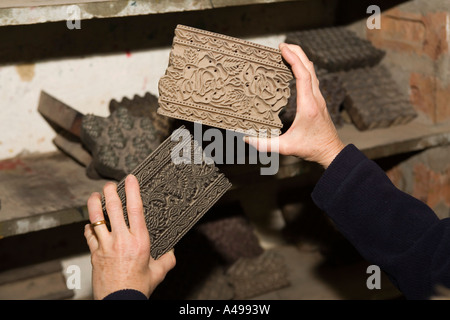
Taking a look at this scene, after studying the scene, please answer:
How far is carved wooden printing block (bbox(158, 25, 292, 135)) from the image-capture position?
4.85 feet

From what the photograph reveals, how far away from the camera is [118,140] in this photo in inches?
70.5

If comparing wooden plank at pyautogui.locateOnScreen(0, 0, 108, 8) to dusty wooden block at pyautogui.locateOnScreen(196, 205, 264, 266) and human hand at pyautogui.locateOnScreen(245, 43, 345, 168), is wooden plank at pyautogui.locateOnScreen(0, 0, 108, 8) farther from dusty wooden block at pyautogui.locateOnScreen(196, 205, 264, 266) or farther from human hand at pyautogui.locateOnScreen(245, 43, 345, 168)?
dusty wooden block at pyautogui.locateOnScreen(196, 205, 264, 266)

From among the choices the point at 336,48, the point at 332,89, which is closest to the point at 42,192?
the point at 332,89

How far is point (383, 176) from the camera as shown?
1379mm

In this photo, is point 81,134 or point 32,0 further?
point 81,134

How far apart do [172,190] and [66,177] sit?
18.0 inches

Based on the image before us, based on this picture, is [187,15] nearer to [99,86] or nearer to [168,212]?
[99,86]

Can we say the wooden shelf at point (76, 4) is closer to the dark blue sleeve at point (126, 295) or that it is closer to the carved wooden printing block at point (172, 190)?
the carved wooden printing block at point (172, 190)

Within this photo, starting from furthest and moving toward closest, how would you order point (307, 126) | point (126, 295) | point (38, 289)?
point (38, 289) → point (307, 126) → point (126, 295)

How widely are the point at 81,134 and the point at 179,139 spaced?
42 cm

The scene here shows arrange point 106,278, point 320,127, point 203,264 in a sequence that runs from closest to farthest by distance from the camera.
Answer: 1. point 106,278
2. point 320,127
3. point 203,264

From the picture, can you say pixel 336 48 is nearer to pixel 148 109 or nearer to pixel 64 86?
pixel 148 109

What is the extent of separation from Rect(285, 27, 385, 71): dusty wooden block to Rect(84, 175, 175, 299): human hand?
1.05 m
